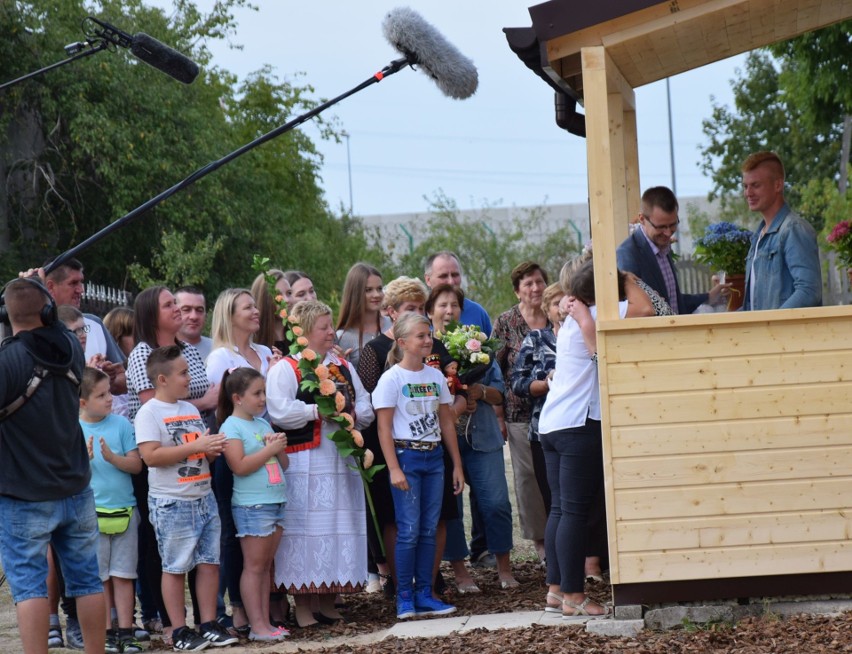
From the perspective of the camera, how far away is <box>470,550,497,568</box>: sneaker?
9414mm

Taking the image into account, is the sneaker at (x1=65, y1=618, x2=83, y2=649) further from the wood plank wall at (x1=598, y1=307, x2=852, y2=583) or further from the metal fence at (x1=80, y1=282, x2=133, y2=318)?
the metal fence at (x1=80, y1=282, x2=133, y2=318)

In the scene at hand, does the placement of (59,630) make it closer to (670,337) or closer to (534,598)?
(534,598)

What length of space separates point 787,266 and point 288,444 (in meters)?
3.21

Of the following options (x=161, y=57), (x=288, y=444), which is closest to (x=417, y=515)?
(x=288, y=444)

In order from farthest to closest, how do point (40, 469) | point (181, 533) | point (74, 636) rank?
point (74, 636)
point (181, 533)
point (40, 469)

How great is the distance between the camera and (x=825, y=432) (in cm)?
631

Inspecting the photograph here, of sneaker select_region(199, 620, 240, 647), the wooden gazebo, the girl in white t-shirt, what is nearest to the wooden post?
the wooden gazebo

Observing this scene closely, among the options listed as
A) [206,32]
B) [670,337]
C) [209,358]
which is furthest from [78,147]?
[670,337]

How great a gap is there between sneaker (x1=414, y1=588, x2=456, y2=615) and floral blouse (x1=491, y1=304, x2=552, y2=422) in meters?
1.76

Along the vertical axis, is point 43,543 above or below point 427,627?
above

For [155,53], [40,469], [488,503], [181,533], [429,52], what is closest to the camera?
[40,469]

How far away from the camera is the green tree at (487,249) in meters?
33.2

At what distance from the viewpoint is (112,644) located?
721cm

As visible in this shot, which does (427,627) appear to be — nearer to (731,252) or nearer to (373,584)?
(373,584)
